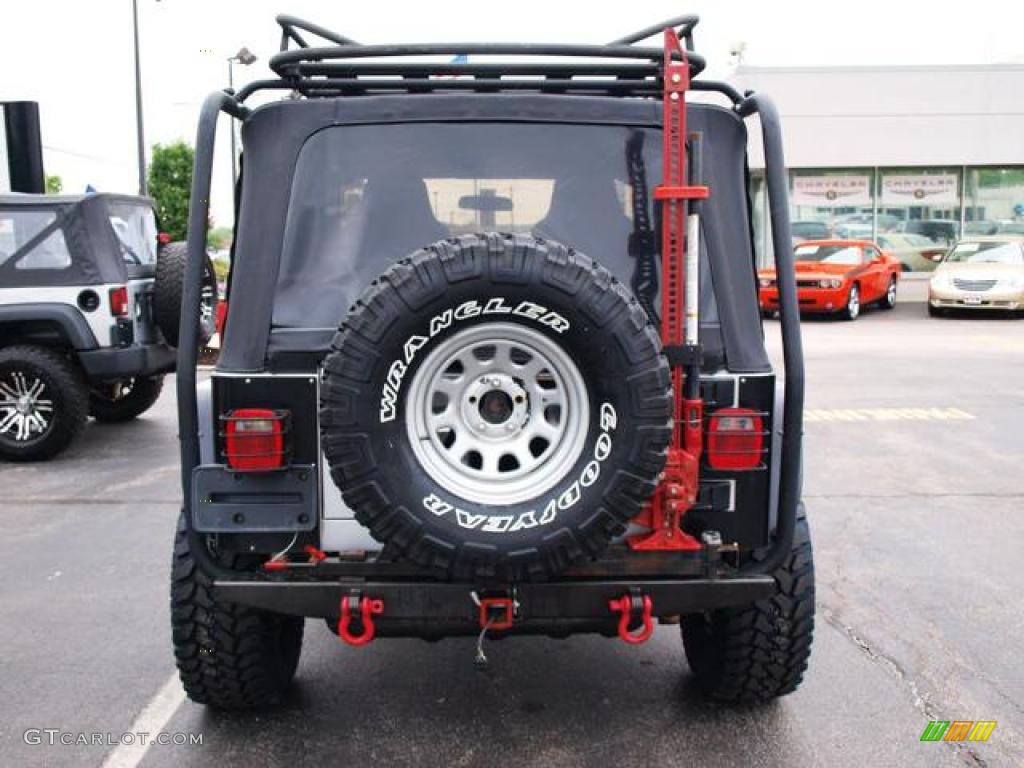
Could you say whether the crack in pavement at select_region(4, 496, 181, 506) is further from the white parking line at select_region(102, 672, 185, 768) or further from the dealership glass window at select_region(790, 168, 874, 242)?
the dealership glass window at select_region(790, 168, 874, 242)

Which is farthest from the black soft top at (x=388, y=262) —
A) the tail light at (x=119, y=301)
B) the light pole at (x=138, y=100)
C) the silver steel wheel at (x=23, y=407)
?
the light pole at (x=138, y=100)

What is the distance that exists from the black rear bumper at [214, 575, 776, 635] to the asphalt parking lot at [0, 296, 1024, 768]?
657mm

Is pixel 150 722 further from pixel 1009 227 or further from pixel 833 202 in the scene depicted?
pixel 1009 227

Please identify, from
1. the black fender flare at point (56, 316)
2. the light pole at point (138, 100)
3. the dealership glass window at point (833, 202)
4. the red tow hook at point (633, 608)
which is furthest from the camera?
the dealership glass window at point (833, 202)

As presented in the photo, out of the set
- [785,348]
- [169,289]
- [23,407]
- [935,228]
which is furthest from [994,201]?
[785,348]

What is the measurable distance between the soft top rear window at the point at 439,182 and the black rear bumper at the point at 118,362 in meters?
5.51

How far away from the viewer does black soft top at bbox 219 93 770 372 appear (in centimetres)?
321

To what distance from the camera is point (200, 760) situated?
339 centimetres

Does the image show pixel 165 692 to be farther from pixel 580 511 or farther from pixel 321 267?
pixel 580 511

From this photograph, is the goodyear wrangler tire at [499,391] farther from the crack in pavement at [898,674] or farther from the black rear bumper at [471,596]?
the crack in pavement at [898,674]

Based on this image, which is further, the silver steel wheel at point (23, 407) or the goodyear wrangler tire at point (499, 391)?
the silver steel wheel at point (23, 407)

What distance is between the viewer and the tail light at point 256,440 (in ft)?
9.88

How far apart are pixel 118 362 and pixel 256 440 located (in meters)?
5.72

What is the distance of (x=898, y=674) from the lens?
410 centimetres
